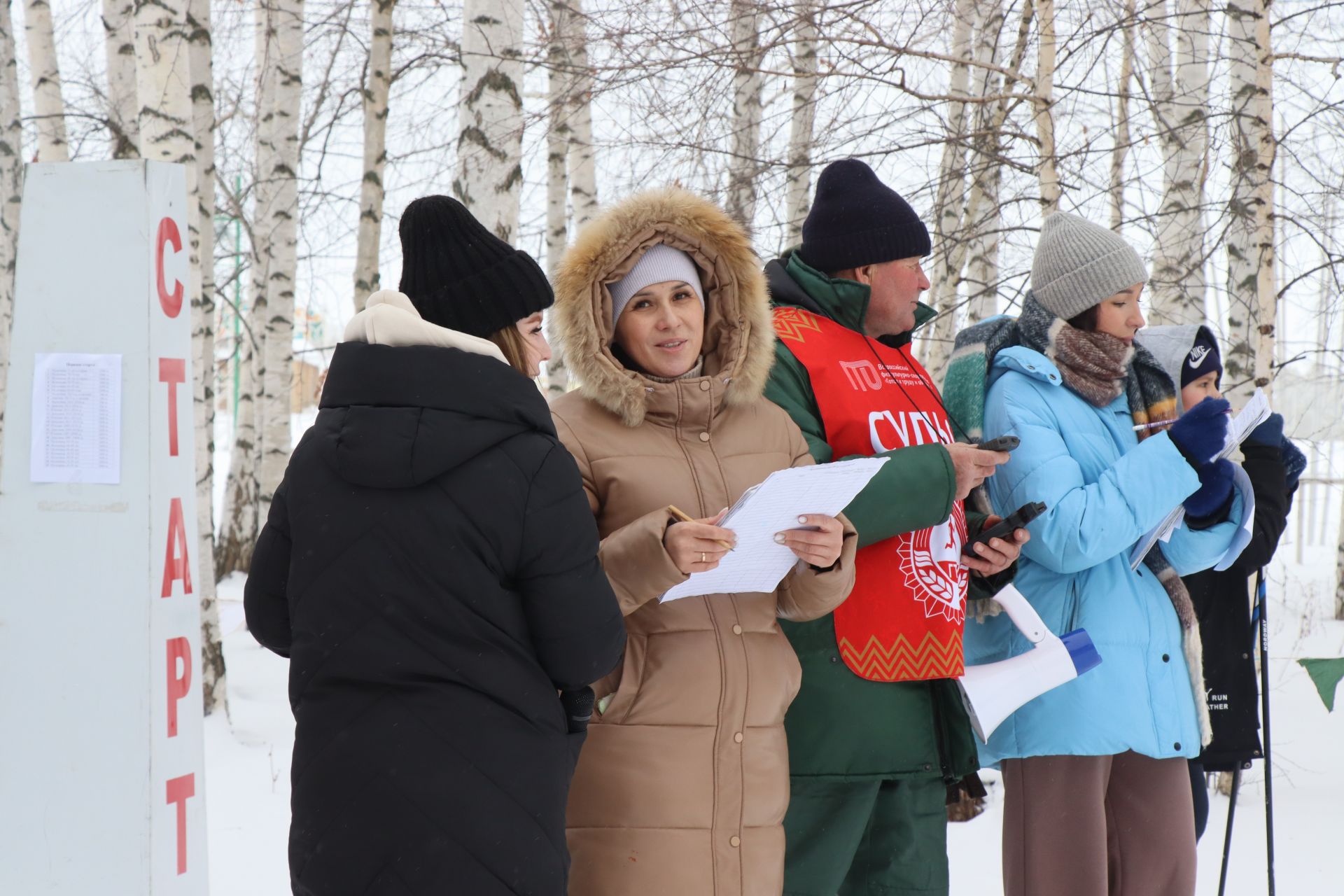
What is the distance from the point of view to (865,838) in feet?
8.09

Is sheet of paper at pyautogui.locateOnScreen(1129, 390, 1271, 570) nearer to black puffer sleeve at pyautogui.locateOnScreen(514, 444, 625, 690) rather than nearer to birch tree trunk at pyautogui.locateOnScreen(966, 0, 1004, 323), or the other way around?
birch tree trunk at pyautogui.locateOnScreen(966, 0, 1004, 323)

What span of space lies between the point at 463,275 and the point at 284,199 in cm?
708

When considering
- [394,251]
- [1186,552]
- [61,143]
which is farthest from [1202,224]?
[394,251]

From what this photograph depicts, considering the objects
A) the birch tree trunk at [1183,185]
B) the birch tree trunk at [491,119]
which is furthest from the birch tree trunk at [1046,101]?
the birch tree trunk at [491,119]

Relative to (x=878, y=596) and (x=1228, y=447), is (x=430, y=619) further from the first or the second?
(x=1228, y=447)

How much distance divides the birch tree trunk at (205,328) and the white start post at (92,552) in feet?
8.82

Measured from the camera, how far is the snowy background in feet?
13.2

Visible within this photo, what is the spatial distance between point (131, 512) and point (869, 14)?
4161 mm

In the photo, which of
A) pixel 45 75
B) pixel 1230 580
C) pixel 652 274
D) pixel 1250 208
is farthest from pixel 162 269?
pixel 45 75

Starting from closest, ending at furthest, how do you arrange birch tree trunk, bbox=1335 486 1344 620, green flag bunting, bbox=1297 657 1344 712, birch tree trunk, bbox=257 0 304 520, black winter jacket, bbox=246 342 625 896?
black winter jacket, bbox=246 342 625 896
green flag bunting, bbox=1297 657 1344 712
birch tree trunk, bbox=257 0 304 520
birch tree trunk, bbox=1335 486 1344 620

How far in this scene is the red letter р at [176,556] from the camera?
8.82 feet

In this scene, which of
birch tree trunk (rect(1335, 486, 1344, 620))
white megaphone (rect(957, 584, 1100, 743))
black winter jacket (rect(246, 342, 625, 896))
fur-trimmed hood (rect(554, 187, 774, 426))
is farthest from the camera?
birch tree trunk (rect(1335, 486, 1344, 620))

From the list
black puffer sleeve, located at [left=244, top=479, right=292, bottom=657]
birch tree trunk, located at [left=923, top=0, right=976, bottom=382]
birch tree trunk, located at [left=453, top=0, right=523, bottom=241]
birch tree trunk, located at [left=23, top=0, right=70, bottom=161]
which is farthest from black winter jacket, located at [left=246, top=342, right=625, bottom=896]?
birch tree trunk, located at [left=23, top=0, right=70, bottom=161]

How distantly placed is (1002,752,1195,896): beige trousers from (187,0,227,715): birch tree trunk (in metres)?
4.01
